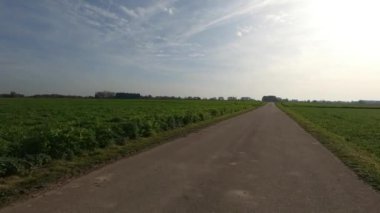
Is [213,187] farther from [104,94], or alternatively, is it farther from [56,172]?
[104,94]

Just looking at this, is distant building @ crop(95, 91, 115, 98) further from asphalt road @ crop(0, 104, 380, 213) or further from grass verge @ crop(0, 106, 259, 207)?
asphalt road @ crop(0, 104, 380, 213)

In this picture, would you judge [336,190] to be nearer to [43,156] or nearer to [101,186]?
[101,186]

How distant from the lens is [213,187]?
763 cm

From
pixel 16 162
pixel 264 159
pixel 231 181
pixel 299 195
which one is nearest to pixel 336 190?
pixel 299 195

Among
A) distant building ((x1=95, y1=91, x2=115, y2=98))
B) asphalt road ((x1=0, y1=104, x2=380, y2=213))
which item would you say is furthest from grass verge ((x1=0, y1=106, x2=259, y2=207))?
distant building ((x1=95, y1=91, x2=115, y2=98))

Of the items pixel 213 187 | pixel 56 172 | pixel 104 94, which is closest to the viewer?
pixel 213 187

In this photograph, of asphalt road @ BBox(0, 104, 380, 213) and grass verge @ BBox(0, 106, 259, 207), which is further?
grass verge @ BBox(0, 106, 259, 207)

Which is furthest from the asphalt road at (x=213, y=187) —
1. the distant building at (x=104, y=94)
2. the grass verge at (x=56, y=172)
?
the distant building at (x=104, y=94)

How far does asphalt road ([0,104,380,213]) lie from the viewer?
6277 millimetres

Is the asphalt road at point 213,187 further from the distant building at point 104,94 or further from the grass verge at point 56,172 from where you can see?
the distant building at point 104,94

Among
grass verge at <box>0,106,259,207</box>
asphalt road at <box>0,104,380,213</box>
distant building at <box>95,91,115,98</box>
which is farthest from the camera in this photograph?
distant building at <box>95,91,115,98</box>

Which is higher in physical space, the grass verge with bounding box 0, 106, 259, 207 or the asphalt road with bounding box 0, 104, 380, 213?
the asphalt road with bounding box 0, 104, 380, 213

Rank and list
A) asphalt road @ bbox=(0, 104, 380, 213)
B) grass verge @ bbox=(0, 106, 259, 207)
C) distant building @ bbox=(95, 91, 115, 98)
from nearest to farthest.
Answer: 1. asphalt road @ bbox=(0, 104, 380, 213)
2. grass verge @ bbox=(0, 106, 259, 207)
3. distant building @ bbox=(95, 91, 115, 98)

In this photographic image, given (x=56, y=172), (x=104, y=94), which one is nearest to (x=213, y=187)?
(x=56, y=172)
